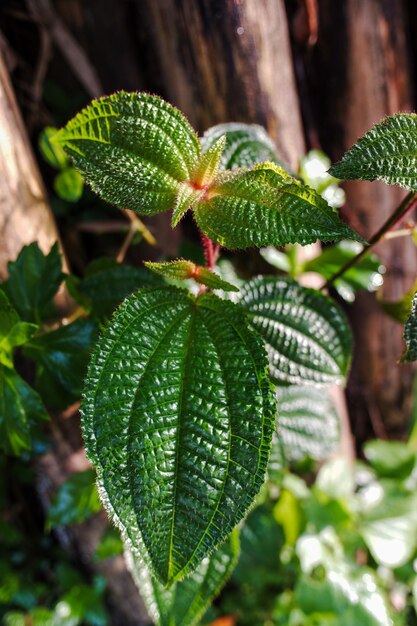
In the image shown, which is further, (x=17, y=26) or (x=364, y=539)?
(x=364, y=539)

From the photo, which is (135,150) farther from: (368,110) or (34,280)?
(368,110)

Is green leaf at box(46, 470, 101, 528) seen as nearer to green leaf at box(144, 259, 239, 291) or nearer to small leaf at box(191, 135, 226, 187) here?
green leaf at box(144, 259, 239, 291)

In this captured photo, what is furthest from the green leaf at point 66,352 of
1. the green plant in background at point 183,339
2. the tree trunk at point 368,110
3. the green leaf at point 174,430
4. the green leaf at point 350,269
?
the tree trunk at point 368,110

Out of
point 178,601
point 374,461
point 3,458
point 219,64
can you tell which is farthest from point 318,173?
point 3,458

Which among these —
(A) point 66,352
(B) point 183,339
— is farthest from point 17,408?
(B) point 183,339

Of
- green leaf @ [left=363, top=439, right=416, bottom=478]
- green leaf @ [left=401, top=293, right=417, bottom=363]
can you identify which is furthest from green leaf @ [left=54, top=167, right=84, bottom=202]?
green leaf @ [left=363, top=439, right=416, bottom=478]

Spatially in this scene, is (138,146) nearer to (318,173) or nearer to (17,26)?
(318,173)
